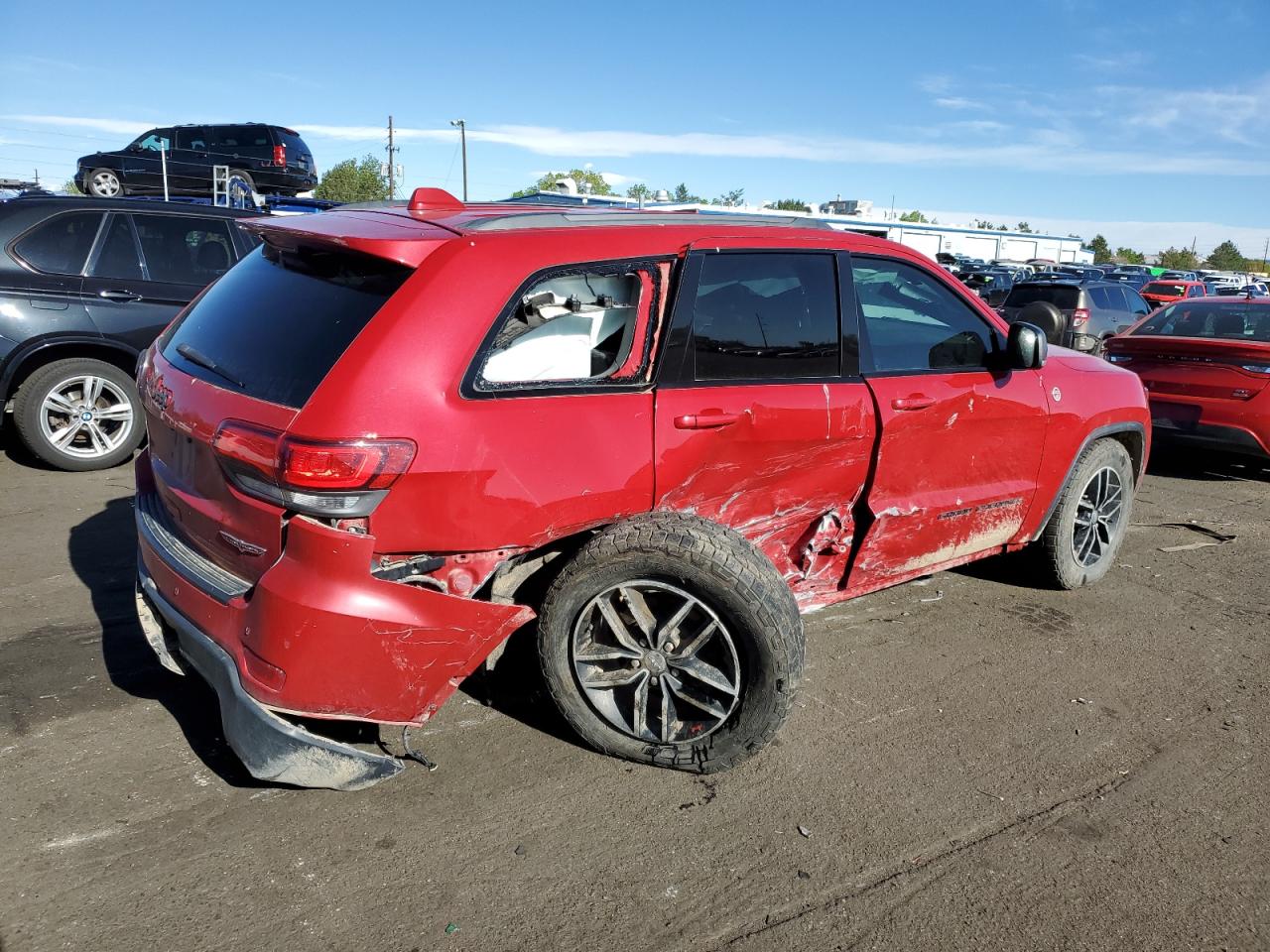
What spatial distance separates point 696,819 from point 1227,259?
122230mm

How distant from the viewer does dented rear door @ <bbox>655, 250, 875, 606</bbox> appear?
10.6 feet

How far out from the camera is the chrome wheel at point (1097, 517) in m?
4.89

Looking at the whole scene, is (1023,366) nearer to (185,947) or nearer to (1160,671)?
(1160,671)

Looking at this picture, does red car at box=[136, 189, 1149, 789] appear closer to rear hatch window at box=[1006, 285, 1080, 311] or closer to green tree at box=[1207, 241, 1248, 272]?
rear hatch window at box=[1006, 285, 1080, 311]

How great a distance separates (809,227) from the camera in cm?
391

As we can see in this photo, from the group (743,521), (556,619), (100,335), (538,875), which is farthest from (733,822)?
(100,335)

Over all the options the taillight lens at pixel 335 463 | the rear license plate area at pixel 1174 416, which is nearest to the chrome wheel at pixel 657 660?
the taillight lens at pixel 335 463

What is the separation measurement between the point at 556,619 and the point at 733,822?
0.85 meters

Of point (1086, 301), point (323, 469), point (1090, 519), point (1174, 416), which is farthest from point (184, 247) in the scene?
point (1086, 301)

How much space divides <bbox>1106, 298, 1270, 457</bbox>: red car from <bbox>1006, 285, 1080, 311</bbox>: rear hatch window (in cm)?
811

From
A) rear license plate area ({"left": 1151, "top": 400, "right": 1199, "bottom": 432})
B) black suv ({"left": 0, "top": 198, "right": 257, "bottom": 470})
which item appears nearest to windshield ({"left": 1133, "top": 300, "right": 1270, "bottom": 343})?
rear license plate area ({"left": 1151, "top": 400, "right": 1199, "bottom": 432})

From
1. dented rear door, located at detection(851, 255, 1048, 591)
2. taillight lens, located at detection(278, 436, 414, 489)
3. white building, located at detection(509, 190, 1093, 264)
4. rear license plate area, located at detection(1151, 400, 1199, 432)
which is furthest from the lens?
white building, located at detection(509, 190, 1093, 264)

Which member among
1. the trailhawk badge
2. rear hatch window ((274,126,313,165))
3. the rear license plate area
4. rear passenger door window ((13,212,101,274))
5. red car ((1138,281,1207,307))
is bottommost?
the rear license plate area

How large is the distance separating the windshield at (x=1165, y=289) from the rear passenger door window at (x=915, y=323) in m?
27.0
